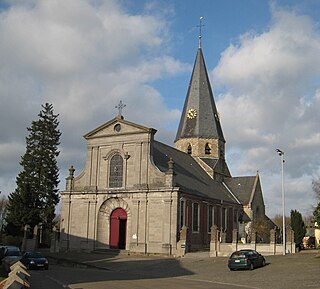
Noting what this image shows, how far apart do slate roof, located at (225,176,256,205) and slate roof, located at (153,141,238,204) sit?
132 centimetres

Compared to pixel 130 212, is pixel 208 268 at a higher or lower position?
lower

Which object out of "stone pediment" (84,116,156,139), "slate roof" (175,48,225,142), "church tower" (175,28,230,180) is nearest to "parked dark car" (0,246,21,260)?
"stone pediment" (84,116,156,139)

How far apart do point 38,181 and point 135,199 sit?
1891 centimetres

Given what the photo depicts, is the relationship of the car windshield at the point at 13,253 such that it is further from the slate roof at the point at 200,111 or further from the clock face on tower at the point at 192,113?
the clock face on tower at the point at 192,113

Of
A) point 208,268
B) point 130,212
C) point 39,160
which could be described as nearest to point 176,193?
point 130,212

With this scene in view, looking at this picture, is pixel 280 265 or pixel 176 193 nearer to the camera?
pixel 280 265

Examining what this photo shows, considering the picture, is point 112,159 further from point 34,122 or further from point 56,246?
point 34,122

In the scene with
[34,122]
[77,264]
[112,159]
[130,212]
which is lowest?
[77,264]

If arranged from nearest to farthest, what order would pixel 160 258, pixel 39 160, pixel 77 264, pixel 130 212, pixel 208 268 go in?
pixel 208 268 → pixel 77 264 → pixel 160 258 → pixel 130 212 → pixel 39 160

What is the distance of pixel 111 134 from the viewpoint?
142 feet

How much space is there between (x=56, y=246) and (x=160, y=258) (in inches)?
485

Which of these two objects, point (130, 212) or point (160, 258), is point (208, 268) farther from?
point (130, 212)

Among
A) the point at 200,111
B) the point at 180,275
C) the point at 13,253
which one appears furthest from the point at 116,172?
the point at 200,111

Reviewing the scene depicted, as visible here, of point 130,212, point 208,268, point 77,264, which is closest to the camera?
point 208,268
